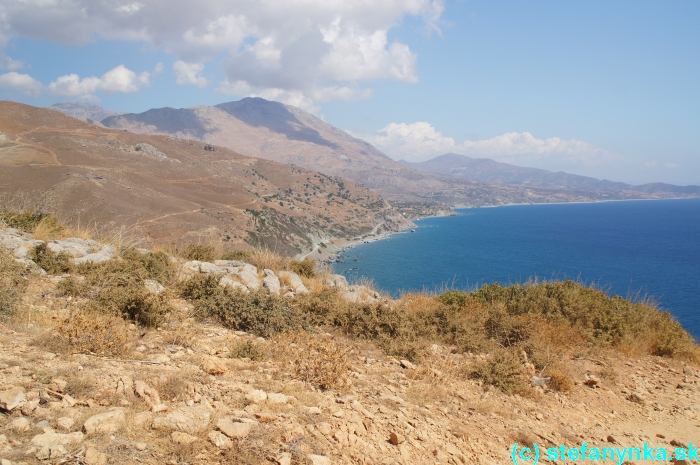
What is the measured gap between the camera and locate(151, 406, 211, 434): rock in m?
3.20

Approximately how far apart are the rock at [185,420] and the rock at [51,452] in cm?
64

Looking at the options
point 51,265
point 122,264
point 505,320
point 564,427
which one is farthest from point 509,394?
point 51,265

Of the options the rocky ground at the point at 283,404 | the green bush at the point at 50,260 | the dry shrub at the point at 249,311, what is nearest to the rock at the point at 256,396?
the rocky ground at the point at 283,404

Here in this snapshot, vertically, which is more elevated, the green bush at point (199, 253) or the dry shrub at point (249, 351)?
the dry shrub at point (249, 351)

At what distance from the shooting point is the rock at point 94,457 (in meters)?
2.62

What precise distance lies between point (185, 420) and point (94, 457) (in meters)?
0.73

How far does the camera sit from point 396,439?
3639 mm

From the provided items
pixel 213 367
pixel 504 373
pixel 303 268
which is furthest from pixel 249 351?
pixel 303 268

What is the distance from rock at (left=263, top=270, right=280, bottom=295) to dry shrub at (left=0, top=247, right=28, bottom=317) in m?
4.48

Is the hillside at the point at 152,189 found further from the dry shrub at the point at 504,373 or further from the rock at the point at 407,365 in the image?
the dry shrub at the point at 504,373

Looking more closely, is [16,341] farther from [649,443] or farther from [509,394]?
[649,443]

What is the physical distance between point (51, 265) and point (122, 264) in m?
1.23

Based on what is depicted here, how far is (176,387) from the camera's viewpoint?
12.5 ft

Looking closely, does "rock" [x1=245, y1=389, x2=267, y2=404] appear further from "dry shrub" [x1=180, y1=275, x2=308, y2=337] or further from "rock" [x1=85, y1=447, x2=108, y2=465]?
"dry shrub" [x1=180, y1=275, x2=308, y2=337]
